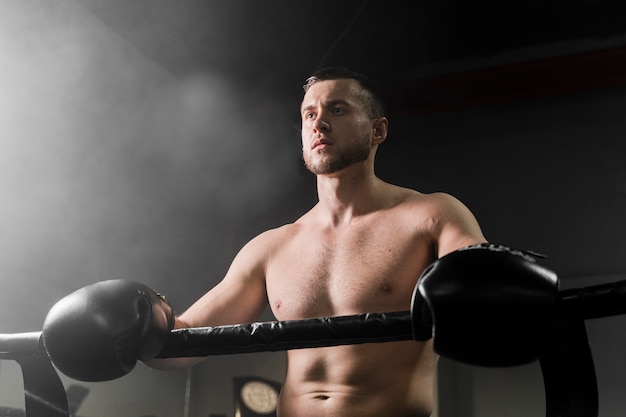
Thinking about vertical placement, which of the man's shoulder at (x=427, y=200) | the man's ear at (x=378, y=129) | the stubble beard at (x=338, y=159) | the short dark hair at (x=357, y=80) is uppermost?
the short dark hair at (x=357, y=80)

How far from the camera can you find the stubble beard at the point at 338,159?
1887mm

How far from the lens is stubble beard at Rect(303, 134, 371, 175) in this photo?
1.89 metres

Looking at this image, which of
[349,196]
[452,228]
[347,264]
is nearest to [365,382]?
[347,264]

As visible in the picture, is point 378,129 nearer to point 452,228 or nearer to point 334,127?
point 334,127

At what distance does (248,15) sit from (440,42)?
1.08 m

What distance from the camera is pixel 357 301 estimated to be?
1.69 meters

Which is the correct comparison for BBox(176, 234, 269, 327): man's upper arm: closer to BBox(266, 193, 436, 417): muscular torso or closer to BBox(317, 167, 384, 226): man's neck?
BBox(266, 193, 436, 417): muscular torso

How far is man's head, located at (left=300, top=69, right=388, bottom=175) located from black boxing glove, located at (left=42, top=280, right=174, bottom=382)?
85 cm

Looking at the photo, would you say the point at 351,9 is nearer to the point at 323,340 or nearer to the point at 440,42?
the point at 440,42

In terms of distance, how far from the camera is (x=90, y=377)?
3.63 ft

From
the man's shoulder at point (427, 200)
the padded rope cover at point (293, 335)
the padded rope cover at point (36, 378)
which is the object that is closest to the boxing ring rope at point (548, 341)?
the padded rope cover at point (293, 335)

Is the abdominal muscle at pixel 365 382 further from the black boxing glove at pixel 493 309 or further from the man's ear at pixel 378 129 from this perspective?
the black boxing glove at pixel 493 309

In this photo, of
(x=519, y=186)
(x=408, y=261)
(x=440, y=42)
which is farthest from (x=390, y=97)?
(x=408, y=261)

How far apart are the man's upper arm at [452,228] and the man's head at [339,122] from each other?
31cm
